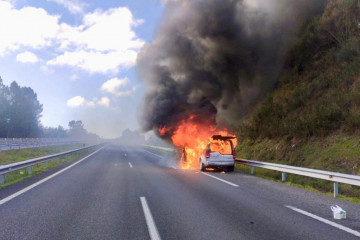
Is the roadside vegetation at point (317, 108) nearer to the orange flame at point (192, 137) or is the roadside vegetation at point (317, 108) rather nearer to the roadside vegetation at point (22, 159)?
the orange flame at point (192, 137)

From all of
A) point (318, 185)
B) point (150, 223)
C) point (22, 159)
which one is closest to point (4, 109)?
point (22, 159)

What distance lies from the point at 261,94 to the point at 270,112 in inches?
149

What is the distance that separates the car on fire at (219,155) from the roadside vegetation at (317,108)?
1792 millimetres

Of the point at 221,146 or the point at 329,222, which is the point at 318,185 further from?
the point at 329,222

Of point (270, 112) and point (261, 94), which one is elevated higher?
point (261, 94)

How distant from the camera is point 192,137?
2042 centimetres

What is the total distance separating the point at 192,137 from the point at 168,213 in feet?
46.1

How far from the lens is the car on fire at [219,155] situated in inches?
582

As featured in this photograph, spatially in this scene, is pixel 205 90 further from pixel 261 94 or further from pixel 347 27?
pixel 347 27

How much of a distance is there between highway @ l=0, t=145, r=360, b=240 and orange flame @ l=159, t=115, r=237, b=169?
899cm

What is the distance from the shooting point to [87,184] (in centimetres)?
1042

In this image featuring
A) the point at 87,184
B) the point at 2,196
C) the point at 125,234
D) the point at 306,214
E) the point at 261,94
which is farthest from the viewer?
the point at 261,94

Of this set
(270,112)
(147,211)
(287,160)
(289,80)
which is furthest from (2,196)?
(289,80)

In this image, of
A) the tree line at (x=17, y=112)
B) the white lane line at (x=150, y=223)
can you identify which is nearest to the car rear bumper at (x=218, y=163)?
the white lane line at (x=150, y=223)
